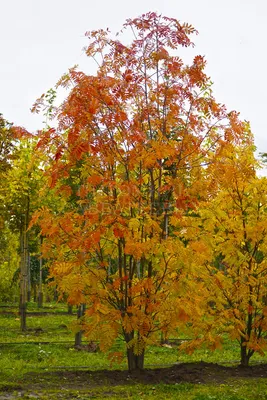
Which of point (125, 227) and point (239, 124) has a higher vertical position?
point (239, 124)

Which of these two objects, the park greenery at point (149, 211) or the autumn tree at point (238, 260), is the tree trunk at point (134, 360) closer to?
the park greenery at point (149, 211)

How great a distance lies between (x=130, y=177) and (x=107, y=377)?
3.60 metres

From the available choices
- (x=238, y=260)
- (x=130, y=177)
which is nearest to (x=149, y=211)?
(x=130, y=177)

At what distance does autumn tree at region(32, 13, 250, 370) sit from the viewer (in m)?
8.09

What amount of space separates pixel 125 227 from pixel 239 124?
3016mm

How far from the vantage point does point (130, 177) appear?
9.41 meters

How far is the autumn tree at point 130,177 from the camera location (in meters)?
8.09

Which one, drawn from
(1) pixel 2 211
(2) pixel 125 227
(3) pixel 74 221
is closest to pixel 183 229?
(2) pixel 125 227

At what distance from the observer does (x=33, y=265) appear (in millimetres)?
34094

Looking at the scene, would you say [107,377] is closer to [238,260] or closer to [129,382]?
[129,382]

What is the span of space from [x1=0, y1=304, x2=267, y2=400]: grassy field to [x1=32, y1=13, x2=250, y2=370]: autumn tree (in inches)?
25.6

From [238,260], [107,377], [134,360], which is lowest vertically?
[107,377]

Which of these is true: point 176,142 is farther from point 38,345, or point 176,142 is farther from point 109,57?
point 38,345

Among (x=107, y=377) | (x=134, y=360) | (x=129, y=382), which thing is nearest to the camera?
(x=129, y=382)
